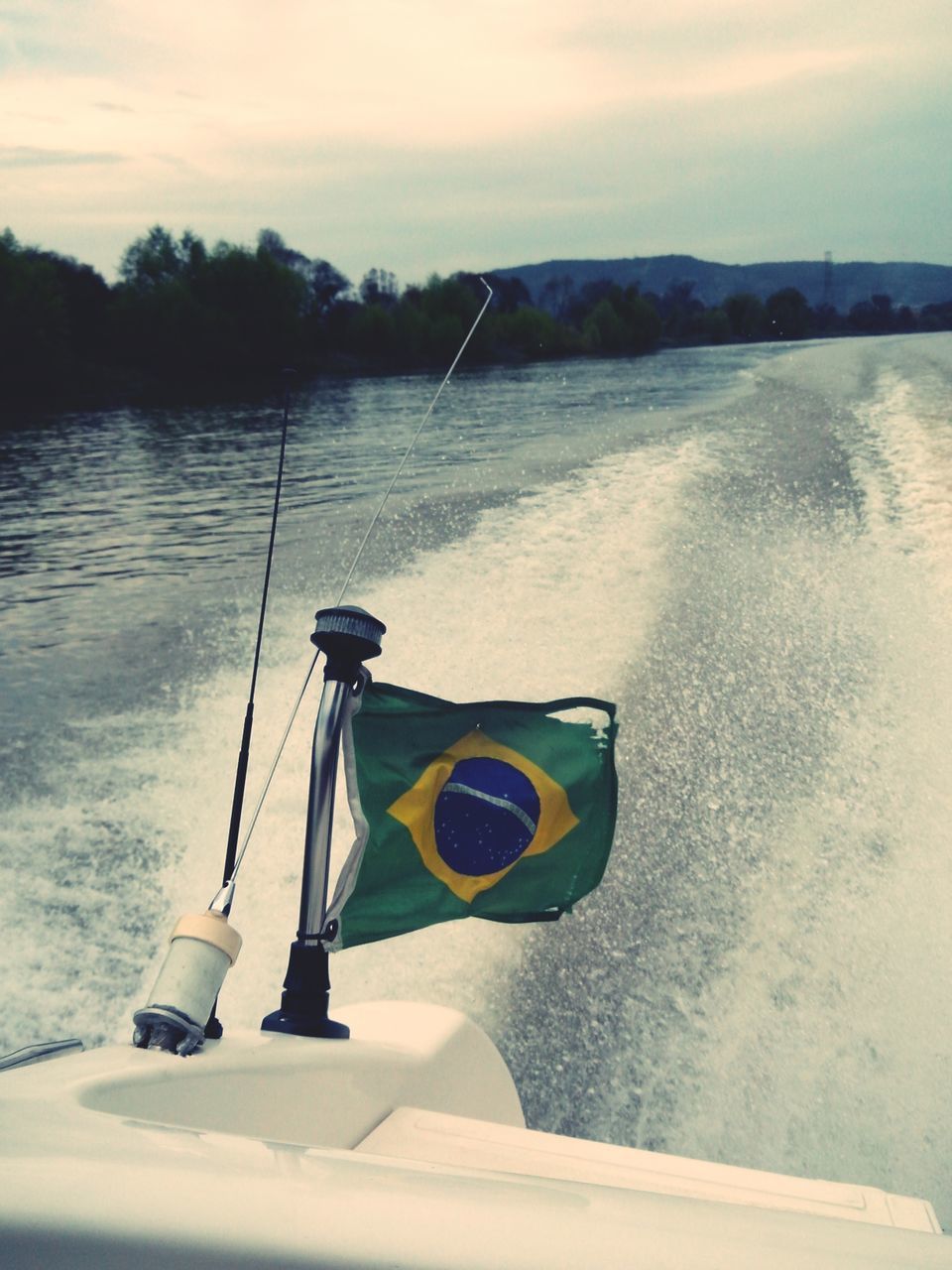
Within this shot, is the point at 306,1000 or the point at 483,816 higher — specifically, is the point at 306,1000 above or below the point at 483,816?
below

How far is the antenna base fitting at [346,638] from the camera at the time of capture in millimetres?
1614

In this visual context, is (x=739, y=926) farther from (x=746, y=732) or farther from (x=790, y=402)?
(x=790, y=402)

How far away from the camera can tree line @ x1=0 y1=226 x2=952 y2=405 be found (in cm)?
2506

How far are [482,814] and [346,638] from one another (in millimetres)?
423

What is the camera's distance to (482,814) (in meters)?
1.84

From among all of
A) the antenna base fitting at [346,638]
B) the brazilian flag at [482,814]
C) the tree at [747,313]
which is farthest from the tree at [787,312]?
the antenna base fitting at [346,638]

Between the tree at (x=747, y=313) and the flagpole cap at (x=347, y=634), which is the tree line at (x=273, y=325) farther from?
the flagpole cap at (x=347, y=634)

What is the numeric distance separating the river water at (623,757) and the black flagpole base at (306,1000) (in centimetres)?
77

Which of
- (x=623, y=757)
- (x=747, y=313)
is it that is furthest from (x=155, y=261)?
(x=623, y=757)

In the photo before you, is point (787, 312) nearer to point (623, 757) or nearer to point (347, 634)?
point (623, 757)

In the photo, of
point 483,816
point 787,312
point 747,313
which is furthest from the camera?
point 747,313

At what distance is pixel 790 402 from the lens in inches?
428

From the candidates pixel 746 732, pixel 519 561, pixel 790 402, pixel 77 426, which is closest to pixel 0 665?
pixel 519 561

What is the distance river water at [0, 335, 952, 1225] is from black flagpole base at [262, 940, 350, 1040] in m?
0.77
